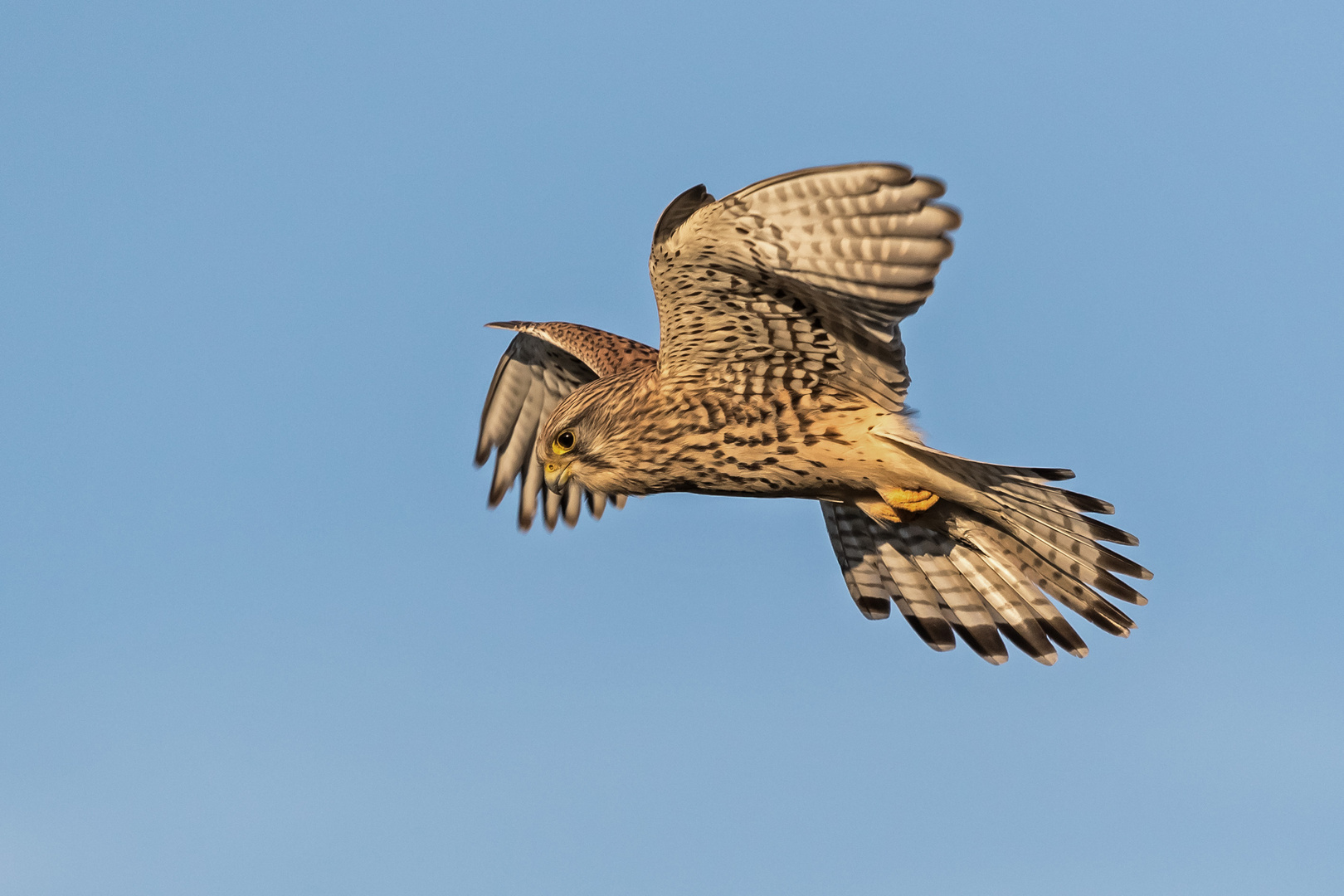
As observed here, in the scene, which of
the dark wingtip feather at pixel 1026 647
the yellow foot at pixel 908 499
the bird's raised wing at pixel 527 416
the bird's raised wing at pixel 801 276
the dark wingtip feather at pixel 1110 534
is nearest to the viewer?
the bird's raised wing at pixel 801 276

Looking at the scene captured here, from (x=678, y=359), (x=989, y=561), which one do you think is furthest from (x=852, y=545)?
(x=678, y=359)

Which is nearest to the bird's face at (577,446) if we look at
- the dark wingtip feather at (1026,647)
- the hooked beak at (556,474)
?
the hooked beak at (556,474)

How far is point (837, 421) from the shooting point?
730 centimetres

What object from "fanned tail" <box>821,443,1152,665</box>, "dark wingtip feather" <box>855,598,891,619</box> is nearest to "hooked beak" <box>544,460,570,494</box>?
"fanned tail" <box>821,443,1152,665</box>

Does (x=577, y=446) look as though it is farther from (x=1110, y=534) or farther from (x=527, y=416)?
(x=1110, y=534)

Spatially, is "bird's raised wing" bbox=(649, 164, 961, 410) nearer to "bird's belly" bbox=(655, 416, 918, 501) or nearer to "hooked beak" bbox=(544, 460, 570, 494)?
"bird's belly" bbox=(655, 416, 918, 501)

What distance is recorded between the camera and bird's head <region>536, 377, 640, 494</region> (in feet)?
24.5

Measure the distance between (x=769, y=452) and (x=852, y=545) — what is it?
73.8 inches

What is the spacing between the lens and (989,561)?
833 cm

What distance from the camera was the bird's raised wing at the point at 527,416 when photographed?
1003 centimetres

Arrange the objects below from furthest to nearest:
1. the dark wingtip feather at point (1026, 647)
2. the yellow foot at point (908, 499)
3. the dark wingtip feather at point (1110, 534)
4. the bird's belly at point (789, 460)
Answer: the dark wingtip feather at point (1026, 647) → the dark wingtip feather at point (1110, 534) → the yellow foot at point (908, 499) → the bird's belly at point (789, 460)

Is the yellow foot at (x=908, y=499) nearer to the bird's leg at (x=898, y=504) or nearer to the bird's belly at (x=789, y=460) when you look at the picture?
the bird's leg at (x=898, y=504)

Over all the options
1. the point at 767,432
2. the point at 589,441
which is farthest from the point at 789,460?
the point at 589,441

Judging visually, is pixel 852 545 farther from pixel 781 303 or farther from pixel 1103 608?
pixel 781 303
